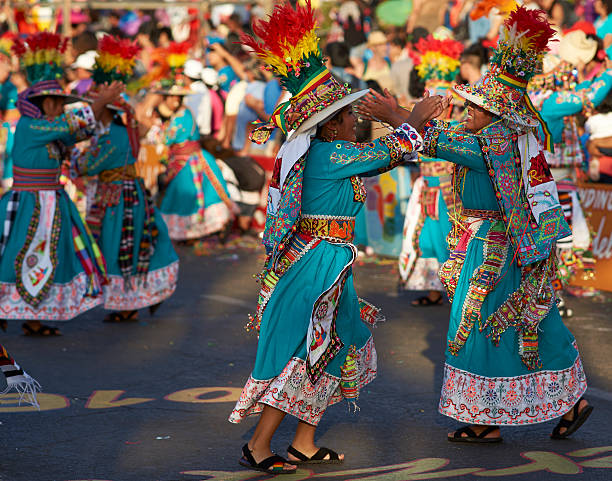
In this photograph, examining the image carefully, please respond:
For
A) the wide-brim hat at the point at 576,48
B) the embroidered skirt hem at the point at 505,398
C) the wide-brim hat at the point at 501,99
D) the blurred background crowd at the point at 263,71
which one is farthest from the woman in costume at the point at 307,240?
the blurred background crowd at the point at 263,71

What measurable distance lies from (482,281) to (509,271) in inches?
6.6

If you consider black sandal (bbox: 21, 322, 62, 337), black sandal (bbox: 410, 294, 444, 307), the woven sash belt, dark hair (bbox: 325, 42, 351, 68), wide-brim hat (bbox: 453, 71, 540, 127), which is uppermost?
dark hair (bbox: 325, 42, 351, 68)

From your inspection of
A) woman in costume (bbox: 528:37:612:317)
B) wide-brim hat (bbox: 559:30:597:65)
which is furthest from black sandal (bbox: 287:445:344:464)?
wide-brim hat (bbox: 559:30:597:65)

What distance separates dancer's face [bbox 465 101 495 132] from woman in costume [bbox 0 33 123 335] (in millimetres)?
3566

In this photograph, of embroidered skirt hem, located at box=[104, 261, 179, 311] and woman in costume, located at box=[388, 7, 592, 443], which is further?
embroidered skirt hem, located at box=[104, 261, 179, 311]

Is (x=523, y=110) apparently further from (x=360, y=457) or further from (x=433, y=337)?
(x=433, y=337)

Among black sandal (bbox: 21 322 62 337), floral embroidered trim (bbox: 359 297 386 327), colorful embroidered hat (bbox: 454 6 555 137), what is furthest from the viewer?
black sandal (bbox: 21 322 62 337)

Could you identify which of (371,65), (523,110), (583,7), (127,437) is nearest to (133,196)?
(127,437)

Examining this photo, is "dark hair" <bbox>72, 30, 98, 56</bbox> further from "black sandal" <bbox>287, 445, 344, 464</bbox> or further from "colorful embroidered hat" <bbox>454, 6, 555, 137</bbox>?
"black sandal" <bbox>287, 445, 344, 464</bbox>

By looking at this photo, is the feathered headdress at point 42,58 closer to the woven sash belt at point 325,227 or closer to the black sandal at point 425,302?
the black sandal at point 425,302

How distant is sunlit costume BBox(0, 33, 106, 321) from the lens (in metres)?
8.88

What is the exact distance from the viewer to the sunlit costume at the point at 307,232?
5.36m

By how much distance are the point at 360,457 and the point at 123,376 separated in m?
2.40

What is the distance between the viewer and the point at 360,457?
5676 millimetres
